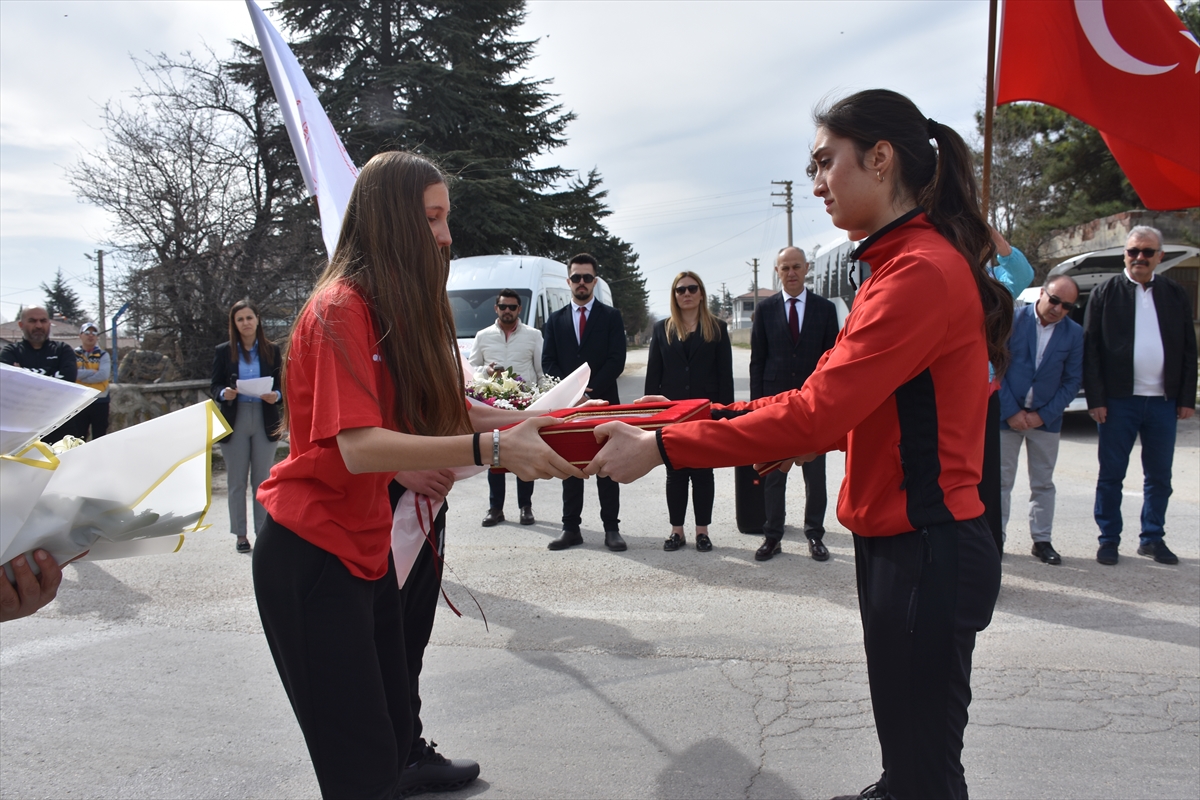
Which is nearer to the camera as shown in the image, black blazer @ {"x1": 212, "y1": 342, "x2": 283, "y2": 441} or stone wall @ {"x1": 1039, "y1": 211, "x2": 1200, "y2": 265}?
black blazer @ {"x1": 212, "y1": 342, "x2": 283, "y2": 441}

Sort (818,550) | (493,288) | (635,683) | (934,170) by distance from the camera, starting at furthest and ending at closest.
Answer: (493,288), (818,550), (635,683), (934,170)

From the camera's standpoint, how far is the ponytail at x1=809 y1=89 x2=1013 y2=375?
6.85ft

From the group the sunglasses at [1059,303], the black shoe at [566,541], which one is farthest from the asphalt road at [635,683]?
the sunglasses at [1059,303]

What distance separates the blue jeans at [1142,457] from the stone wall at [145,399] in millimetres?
10932

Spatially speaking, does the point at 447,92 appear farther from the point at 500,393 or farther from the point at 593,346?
the point at 500,393

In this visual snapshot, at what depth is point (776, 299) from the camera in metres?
6.62

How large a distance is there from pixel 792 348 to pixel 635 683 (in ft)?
11.0

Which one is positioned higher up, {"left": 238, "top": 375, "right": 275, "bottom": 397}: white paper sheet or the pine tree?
the pine tree

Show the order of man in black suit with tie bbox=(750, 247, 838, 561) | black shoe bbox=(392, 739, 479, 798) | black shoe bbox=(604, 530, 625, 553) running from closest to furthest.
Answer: black shoe bbox=(392, 739, 479, 798) → man in black suit with tie bbox=(750, 247, 838, 561) → black shoe bbox=(604, 530, 625, 553)

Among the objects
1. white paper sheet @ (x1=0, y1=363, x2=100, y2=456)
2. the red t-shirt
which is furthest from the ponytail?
white paper sheet @ (x1=0, y1=363, x2=100, y2=456)

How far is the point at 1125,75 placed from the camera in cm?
477

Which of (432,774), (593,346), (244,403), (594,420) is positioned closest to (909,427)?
(594,420)

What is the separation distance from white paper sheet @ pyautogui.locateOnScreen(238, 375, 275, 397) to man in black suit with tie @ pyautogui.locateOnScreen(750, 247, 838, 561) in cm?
410

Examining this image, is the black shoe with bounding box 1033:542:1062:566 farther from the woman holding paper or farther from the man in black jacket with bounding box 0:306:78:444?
the man in black jacket with bounding box 0:306:78:444
